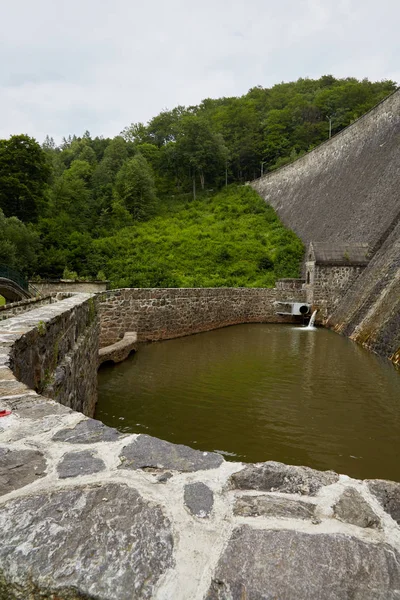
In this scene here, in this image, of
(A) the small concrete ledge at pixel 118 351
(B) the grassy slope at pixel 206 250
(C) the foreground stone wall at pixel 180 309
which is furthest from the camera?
(B) the grassy slope at pixel 206 250

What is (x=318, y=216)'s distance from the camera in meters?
23.6

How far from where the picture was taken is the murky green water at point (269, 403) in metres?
4.70

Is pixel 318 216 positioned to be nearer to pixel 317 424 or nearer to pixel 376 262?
pixel 376 262

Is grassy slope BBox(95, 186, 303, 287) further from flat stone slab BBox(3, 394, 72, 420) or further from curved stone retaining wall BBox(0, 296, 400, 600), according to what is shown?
curved stone retaining wall BBox(0, 296, 400, 600)

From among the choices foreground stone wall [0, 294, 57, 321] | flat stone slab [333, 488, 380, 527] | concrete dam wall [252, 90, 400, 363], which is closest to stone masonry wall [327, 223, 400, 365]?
concrete dam wall [252, 90, 400, 363]

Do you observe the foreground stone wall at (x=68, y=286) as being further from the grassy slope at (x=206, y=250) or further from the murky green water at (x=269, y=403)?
the murky green water at (x=269, y=403)

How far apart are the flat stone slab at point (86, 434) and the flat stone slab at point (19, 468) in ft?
0.56

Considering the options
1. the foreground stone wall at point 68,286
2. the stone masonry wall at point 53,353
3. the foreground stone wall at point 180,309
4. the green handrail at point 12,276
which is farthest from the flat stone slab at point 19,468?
the green handrail at point 12,276

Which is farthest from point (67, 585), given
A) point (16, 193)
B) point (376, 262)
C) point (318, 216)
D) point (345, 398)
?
point (16, 193)

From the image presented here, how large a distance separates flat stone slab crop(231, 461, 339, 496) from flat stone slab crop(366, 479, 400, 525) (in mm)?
159

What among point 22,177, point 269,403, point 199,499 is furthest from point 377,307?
point 22,177

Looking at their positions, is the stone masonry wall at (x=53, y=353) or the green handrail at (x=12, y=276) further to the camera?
the green handrail at (x=12, y=276)

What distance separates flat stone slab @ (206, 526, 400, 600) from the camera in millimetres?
1037

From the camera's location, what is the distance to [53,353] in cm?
Answer: 405
